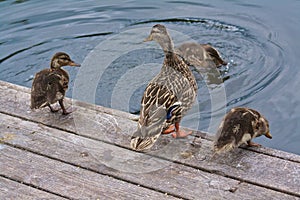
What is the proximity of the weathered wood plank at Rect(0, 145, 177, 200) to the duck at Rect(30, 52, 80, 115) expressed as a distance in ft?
1.71

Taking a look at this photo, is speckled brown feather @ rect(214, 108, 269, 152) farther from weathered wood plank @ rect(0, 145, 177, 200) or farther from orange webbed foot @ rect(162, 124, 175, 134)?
weathered wood plank @ rect(0, 145, 177, 200)

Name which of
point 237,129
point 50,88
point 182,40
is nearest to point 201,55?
point 182,40

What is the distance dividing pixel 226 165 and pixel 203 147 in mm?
247

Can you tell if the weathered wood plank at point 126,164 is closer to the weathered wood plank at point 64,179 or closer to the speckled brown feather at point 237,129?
the weathered wood plank at point 64,179

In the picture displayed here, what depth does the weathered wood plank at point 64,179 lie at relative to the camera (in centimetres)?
314

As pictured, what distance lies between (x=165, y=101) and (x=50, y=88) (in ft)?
2.87

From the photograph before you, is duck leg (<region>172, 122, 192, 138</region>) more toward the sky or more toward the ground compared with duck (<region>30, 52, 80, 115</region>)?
more toward the ground

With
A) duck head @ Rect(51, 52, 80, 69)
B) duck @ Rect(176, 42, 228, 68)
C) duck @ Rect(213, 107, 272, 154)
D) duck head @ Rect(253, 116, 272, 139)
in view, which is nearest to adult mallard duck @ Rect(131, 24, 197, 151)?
duck @ Rect(213, 107, 272, 154)

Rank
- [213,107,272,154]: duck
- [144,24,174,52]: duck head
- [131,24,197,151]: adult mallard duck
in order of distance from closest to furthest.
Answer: [213,107,272,154]: duck → [131,24,197,151]: adult mallard duck → [144,24,174,52]: duck head

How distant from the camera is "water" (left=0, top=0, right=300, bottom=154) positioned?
5.16m

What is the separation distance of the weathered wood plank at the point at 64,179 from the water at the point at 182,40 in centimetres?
166

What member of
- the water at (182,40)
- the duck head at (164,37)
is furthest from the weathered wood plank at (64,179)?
the water at (182,40)

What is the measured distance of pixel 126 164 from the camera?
11.1 feet

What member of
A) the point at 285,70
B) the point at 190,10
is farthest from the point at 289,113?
the point at 190,10
